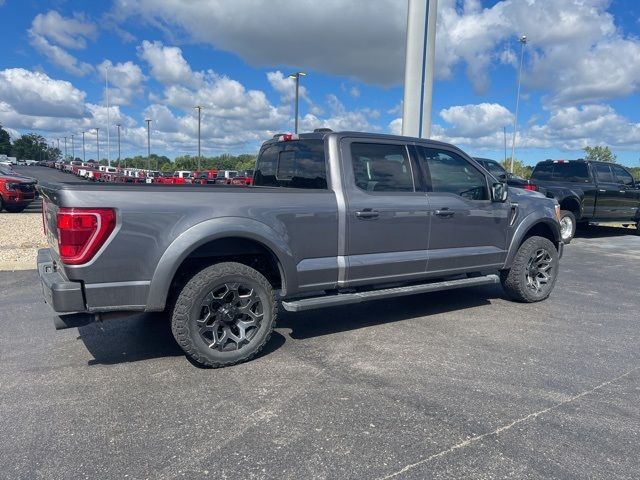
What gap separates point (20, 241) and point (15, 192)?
6238 mm

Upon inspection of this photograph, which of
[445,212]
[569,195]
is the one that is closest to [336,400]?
[445,212]

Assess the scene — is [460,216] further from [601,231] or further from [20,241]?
[601,231]

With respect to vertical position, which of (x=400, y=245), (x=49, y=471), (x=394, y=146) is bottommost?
(x=49, y=471)

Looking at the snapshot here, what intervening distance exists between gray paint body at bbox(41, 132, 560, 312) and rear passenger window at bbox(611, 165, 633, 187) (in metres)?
8.27

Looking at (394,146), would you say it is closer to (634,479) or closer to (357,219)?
(357,219)

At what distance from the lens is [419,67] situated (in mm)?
11062

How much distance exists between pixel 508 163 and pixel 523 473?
45260 mm

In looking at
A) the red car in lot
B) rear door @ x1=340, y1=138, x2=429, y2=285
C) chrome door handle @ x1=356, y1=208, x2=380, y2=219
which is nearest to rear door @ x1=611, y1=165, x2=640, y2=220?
rear door @ x1=340, y1=138, x2=429, y2=285

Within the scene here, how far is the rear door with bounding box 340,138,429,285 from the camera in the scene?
15.0ft

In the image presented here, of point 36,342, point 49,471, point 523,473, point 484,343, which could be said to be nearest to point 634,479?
point 523,473

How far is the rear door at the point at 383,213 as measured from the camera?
456 cm

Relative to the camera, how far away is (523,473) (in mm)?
2613

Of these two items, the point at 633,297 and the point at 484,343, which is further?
the point at 633,297

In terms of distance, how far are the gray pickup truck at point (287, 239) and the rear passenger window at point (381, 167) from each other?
0.04 feet
